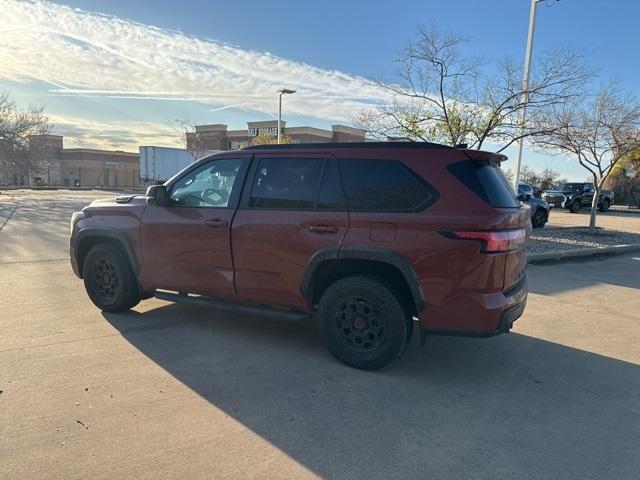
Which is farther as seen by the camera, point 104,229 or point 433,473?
point 104,229

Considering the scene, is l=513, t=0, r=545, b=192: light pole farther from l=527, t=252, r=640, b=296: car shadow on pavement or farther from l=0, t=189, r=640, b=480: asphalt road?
l=0, t=189, r=640, b=480: asphalt road

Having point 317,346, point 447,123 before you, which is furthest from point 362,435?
point 447,123

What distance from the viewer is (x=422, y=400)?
365 centimetres

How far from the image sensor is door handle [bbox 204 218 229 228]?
15.2ft

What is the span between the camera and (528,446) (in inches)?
120

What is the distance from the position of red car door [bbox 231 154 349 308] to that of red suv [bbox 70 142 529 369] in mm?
11

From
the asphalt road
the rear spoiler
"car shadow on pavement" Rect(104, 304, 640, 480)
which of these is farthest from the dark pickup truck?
the rear spoiler

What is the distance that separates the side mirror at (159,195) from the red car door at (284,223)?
3.13 ft

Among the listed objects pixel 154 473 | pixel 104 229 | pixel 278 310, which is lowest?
pixel 154 473

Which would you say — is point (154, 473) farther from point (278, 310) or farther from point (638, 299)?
point (638, 299)

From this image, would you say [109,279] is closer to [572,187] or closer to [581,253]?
[581,253]

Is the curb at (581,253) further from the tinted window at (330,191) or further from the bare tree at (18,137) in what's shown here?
the bare tree at (18,137)

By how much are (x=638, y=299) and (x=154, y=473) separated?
24.8ft

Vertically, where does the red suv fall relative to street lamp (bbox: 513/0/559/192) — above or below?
below
